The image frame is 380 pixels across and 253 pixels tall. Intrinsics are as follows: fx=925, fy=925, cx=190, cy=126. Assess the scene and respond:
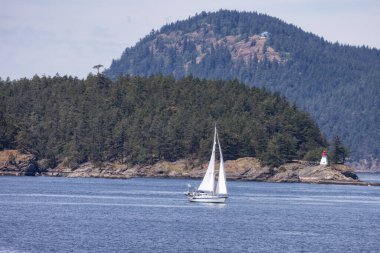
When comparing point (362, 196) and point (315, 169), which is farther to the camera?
point (315, 169)

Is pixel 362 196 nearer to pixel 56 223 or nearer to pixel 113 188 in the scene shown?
pixel 113 188

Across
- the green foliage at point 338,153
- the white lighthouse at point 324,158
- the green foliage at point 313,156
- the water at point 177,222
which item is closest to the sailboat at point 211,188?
the water at point 177,222

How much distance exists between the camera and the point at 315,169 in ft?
577

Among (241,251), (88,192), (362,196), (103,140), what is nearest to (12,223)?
(241,251)

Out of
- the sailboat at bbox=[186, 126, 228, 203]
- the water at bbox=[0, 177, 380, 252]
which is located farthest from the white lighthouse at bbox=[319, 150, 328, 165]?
the sailboat at bbox=[186, 126, 228, 203]

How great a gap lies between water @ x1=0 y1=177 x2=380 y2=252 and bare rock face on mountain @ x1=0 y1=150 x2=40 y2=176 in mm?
47975

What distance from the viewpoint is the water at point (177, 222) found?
220ft

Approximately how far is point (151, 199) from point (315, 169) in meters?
67.6

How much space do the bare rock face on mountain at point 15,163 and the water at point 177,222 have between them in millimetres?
47975

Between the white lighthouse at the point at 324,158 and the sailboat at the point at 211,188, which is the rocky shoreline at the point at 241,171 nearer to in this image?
the white lighthouse at the point at 324,158

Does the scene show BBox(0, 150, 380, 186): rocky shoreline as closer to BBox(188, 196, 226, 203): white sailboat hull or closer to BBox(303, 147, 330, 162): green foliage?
BBox(303, 147, 330, 162): green foliage

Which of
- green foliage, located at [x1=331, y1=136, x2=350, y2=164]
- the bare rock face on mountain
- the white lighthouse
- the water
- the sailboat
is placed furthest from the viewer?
green foliage, located at [x1=331, y1=136, x2=350, y2=164]

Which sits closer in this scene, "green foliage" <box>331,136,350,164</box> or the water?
the water

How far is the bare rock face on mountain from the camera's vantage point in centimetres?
17825
